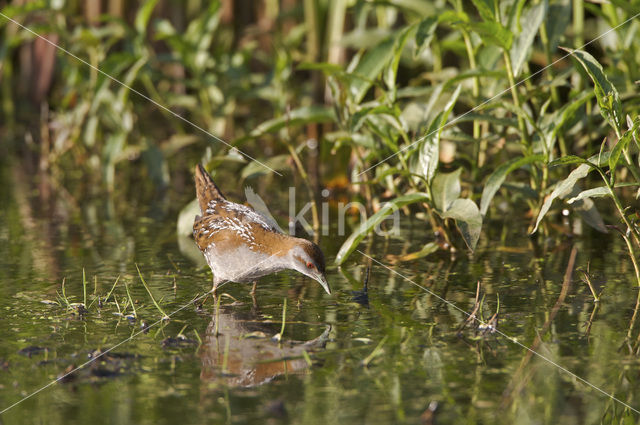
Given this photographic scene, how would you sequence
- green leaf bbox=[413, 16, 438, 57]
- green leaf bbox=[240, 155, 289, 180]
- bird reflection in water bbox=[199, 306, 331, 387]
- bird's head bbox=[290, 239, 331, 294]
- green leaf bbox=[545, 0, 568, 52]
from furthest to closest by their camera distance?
1. green leaf bbox=[240, 155, 289, 180]
2. green leaf bbox=[545, 0, 568, 52]
3. green leaf bbox=[413, 16, 438, 57]
4. bird's head bbox=[290, 239, 331, 294]
5. bird reflection in water bbox=[199, 306, 331, 387]

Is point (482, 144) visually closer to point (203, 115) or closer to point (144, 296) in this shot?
point (144, 296)

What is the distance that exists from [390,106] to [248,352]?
2055mm

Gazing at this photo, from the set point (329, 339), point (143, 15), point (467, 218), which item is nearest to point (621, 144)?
point (467, 218)

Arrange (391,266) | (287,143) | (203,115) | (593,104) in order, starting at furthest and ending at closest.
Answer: (203,115) < (593,104) < (287,143) < (391,266)

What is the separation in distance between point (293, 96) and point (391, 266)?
3.95 metres

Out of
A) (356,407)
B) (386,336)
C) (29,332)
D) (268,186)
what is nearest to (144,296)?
(29,332)

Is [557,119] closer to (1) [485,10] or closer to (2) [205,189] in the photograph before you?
(1) [485,10]

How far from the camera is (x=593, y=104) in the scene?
6.09m

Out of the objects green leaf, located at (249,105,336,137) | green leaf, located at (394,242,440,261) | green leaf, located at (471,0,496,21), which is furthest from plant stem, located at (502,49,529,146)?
green leaf, located at (249,105,336,137)

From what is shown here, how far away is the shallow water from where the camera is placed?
299cm

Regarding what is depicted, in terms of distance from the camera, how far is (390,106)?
16.7ft

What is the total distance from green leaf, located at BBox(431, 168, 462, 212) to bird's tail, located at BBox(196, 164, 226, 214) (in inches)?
48.4

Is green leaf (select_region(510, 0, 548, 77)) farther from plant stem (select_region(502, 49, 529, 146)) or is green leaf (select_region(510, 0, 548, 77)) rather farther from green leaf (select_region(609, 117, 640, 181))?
green leaf (select_region(609, 117, 640, 181))

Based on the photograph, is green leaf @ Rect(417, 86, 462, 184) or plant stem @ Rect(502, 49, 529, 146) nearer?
green leaf @ Rect(417, 86, 462, 184)
